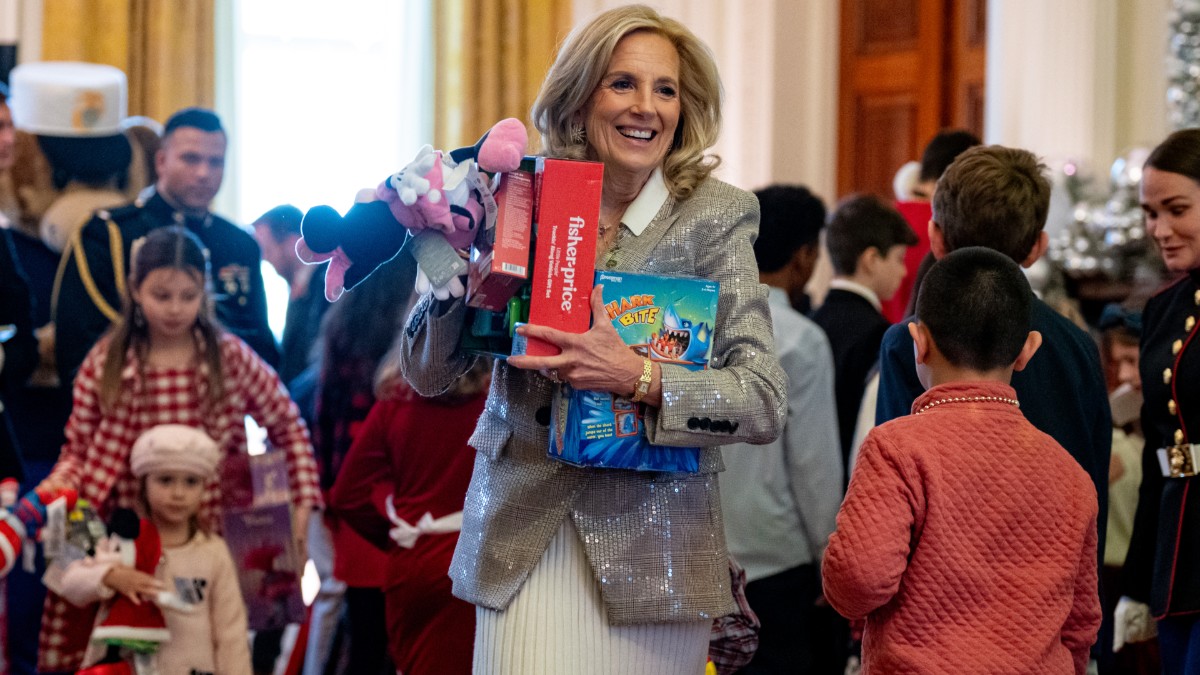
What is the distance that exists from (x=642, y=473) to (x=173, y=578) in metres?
1.77

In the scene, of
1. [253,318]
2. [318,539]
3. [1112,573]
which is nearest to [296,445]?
[318,539]

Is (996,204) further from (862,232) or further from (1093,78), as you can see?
(1093,78)

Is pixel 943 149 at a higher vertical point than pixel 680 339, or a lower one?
higher

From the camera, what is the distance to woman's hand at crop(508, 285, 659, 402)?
6.55 feet

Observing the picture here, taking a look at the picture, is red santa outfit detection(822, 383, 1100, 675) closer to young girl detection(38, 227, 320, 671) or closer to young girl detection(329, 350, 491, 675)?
young girl detection(329, 350, 491, 675)

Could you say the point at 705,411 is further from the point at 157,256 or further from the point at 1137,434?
the point at 1137,434

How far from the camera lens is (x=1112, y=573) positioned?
14.3 feet

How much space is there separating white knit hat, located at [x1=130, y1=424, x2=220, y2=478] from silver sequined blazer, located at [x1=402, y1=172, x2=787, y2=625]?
5.04 feet

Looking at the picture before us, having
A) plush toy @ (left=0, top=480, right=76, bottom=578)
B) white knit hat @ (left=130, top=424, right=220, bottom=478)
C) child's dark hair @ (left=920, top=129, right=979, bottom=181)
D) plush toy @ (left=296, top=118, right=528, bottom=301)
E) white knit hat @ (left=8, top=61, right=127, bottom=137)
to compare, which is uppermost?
white knit hat @ (left=8, top=61, right=127, bottom=137)

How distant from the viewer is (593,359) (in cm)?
201

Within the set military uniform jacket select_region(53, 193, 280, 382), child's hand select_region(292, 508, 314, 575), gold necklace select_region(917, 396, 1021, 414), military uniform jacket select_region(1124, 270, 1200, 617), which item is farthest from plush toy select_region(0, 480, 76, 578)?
military uniform jacket select_region(1124, 270, 1200, 617)

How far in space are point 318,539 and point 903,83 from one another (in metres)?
4.96

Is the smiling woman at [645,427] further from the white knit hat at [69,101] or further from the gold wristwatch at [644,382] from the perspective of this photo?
the white knit hat at [69,101]

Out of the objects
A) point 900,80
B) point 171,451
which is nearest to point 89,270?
point 171,451
